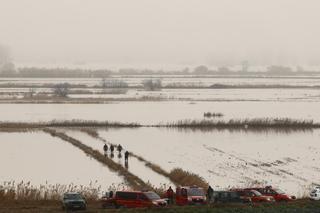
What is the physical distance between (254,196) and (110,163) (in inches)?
656

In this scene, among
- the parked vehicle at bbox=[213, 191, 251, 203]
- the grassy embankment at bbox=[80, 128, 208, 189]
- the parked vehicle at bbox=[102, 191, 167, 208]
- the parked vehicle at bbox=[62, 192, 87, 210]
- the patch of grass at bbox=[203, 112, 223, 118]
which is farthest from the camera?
the patch of grass at bbox=[203, 112, 223, 118]

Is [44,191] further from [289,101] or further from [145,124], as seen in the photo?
[289,101]

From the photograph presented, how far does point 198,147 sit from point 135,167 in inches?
466

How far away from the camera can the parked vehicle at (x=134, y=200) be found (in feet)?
80.4

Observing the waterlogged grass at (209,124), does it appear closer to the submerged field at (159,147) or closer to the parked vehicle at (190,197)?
the submerged field at (159,147)

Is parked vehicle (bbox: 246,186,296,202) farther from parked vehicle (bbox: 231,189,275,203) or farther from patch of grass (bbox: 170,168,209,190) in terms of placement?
patch of grass (bbox: 170,168,209,190)

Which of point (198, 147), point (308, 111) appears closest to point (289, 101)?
point (308, 111)

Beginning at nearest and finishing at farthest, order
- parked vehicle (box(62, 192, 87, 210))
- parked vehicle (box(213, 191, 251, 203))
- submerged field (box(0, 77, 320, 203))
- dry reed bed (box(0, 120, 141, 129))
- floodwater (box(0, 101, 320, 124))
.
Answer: parked vehicle (box(62, 192, 87, 210))
parked vehicle (box(213, 191, 251, 203))
submerged field (box(0, 77, 320, 203))
dry reed bed (box(0, 120, 141, 129))
floodwater (box(0, 101, 320, 124))

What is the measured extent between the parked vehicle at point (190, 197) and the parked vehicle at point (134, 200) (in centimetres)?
121

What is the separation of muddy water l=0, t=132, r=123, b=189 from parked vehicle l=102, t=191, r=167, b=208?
746cm

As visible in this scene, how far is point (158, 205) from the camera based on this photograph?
24.3 metres

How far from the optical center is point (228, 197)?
2586 centimetres

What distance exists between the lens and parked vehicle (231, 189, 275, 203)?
26.0m

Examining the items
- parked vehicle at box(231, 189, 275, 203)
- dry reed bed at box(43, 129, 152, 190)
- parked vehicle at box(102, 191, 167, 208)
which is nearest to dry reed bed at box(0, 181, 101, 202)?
dry reed bed at box(43, 129, 152, 190)
